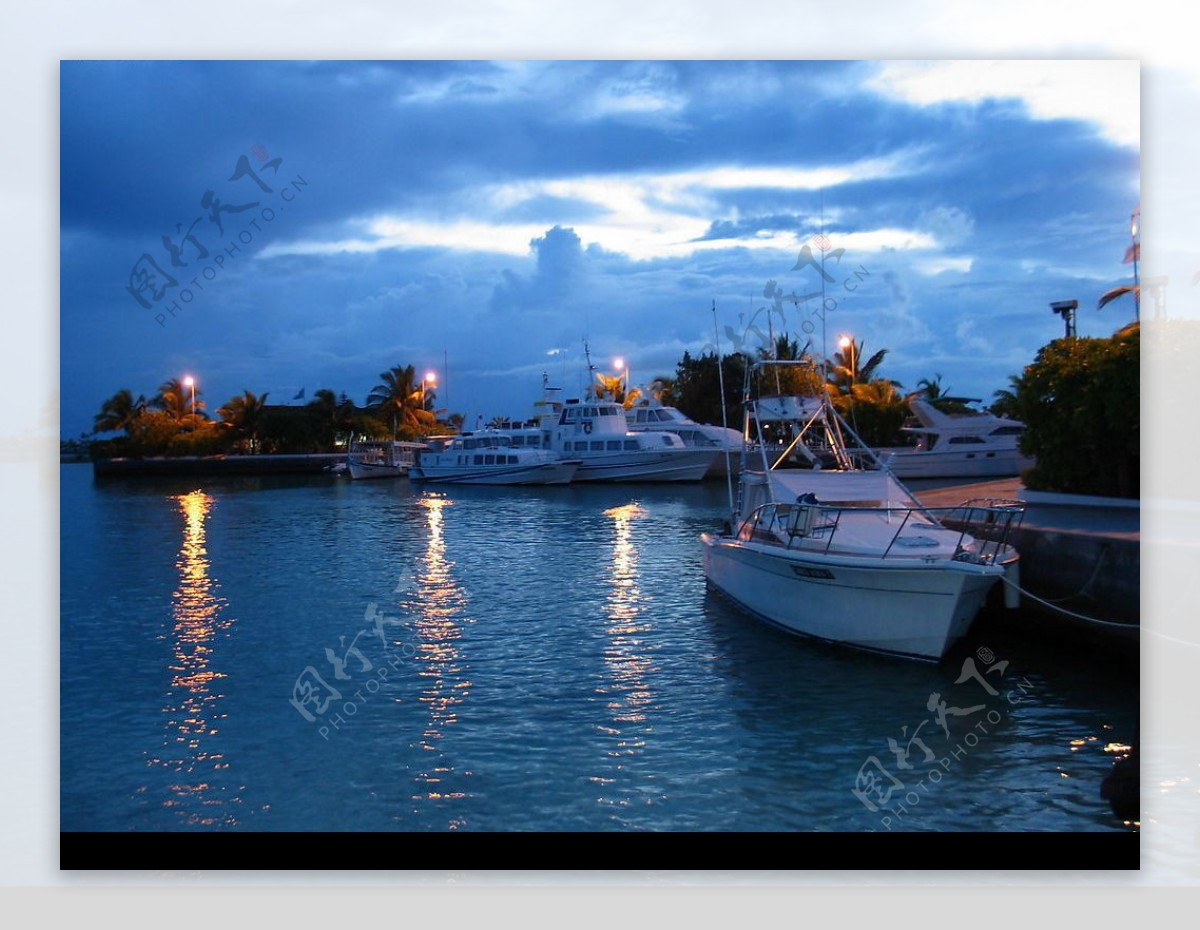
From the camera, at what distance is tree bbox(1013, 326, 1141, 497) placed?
12656mm

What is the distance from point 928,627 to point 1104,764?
228cm

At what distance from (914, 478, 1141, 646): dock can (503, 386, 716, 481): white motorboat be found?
30023mm

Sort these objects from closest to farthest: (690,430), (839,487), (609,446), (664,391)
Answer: (839,487), (609,446), (690,430), (664,391)

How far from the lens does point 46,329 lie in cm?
624

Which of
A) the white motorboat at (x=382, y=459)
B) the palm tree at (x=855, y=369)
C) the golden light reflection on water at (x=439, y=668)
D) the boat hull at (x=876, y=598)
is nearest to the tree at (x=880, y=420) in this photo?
the palm tree at (x=855, y=369)

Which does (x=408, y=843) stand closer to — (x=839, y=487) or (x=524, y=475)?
(x=839, y=487)

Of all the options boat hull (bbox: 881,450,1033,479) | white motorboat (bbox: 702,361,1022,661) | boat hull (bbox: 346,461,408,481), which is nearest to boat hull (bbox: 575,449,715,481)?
boat hull (bbox: 881,450,1033,479)

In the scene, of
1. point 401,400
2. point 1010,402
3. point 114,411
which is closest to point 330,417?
point 401,400

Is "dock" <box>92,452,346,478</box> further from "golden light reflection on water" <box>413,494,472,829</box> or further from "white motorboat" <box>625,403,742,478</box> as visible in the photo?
"golden light reflection on water" <box>413,494,472,829</box>

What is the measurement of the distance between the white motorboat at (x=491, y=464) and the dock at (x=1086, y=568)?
101 ft

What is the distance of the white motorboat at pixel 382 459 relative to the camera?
168ft

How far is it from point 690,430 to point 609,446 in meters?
4.34

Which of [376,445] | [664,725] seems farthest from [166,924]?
[376,445]

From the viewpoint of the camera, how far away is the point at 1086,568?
10.1 m
